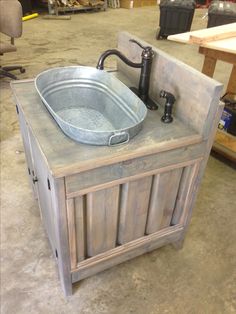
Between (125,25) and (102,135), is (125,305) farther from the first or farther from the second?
(125,25)

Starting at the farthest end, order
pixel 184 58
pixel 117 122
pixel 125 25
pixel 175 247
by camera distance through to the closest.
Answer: pixel 125 25 → pixel 184 58 → pixel 175 247 → pixel 117 122

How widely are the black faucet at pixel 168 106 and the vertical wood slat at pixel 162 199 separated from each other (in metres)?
0.20

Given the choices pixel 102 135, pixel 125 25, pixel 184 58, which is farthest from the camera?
pixel 125 25

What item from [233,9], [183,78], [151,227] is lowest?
[151,227]

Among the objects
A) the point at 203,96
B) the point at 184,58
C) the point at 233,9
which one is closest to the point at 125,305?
the point at 203,96

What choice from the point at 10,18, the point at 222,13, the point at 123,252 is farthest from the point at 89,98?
the point at 222,13

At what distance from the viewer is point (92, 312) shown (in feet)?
4.09

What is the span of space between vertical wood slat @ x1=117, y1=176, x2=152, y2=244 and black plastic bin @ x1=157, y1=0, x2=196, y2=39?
158 inches

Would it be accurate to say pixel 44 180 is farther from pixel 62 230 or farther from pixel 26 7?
pixel 26 7

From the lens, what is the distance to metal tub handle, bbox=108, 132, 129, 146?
93 centimetres

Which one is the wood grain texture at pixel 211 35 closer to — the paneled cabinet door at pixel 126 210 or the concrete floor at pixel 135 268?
the paneled cabinet door at pixel 126 210

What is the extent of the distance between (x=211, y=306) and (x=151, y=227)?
→ 453 millimetres

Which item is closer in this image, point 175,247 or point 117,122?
point 117,122

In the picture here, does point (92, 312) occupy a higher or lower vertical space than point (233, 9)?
lower
